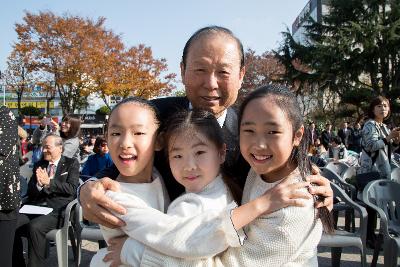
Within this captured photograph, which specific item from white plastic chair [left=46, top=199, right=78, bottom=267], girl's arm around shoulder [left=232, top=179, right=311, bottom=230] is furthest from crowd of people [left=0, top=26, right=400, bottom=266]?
white plastic chair [left=46, top=199, right=78, bottom=267]

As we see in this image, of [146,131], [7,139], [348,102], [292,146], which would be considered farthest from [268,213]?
[348,102]

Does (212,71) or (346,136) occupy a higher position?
(212,71)

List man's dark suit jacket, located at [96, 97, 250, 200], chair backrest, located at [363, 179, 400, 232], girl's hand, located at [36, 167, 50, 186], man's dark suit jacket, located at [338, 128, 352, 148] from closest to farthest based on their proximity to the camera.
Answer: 1. man's dark suit jacket, located at [96, 97, 250, 200]
2. chair backrest, located at [363, 179, 400, 232]
3. girl's hand, located at [36, 167, 50, 186]
4. man's dark suit jacket, located at [338, 128, 352, 148]

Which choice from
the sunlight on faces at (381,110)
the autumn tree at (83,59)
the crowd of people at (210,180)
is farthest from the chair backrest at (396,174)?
the autumn tree at (83,59)

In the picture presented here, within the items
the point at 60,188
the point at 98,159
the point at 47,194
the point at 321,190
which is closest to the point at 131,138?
the point at 321,190

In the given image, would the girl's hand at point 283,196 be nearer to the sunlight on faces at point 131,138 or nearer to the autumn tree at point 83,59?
the sunlight on faces at point 131,138

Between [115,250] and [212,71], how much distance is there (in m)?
0.89

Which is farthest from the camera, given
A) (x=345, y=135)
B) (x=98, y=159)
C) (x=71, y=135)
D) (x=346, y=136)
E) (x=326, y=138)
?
(x=326, y=138)

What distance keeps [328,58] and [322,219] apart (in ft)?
71.6

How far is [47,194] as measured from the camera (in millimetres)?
4383

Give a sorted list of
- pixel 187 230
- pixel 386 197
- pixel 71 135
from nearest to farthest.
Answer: pixel 187 230, pixel 386 197, pixel 71 135

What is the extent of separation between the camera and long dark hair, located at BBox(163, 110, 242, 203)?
1566 millimetres

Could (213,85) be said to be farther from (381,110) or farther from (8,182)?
(381,110)

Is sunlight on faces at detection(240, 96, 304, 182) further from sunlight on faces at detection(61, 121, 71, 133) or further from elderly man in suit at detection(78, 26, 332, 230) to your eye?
sunlight on faces at detection(61, 121, 71, 133)
